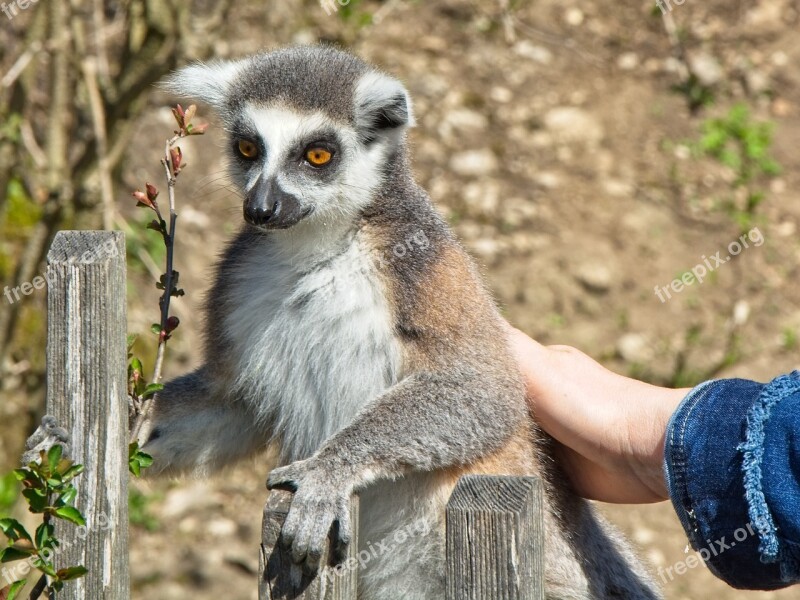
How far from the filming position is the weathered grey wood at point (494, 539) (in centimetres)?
214

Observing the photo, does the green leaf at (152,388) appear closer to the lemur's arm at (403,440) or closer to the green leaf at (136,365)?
the green leaf at (136,365)

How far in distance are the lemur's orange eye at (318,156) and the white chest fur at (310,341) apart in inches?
14.0

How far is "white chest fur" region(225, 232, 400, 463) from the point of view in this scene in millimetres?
3482

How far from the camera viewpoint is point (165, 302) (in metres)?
2.63

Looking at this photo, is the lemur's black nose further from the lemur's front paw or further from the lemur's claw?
the lemur's claw

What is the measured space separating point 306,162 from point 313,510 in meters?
1.50

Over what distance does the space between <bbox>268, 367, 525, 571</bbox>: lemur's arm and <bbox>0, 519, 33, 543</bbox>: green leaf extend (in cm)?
71

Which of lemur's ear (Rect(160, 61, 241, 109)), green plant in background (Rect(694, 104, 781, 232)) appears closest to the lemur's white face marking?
lemur's ear (Rect(160, 61, 241, 109))

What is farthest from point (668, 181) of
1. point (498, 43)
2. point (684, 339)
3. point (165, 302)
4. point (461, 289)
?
point (165, 302)

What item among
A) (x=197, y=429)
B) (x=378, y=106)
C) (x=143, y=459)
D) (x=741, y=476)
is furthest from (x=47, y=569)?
(x=378, y=106)

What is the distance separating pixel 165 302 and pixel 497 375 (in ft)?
4.63

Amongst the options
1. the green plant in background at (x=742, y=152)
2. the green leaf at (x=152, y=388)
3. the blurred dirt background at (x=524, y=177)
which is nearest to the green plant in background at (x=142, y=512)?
the blurred dirt background at (x=524, y=177)

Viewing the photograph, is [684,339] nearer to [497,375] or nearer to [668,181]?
[668,181]

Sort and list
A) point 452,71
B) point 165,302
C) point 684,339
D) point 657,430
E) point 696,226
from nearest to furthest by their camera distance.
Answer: point 165,302
point 657,430
point 684,339
point 696,226
point 452,71
